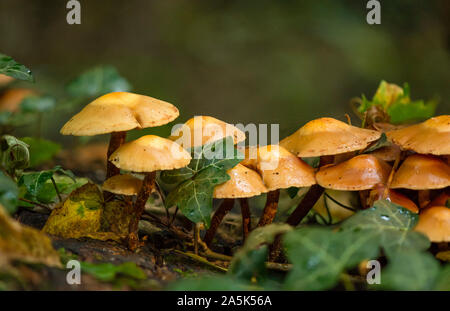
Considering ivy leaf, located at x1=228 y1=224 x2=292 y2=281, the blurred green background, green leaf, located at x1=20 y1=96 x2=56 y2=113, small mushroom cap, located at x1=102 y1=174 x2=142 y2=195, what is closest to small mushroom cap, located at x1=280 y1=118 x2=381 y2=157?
ivy leaf, located at x1=228 y1=224 x2=292 y2=281

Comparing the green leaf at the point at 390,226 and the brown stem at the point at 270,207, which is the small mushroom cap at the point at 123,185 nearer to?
the brown stem at the point at 270,207

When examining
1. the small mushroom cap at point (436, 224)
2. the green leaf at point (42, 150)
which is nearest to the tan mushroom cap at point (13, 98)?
the green leaf at point (42, 150)

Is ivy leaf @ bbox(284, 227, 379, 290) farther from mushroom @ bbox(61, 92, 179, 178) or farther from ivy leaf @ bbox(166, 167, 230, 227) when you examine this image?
mushroom @ bbox(61, 92, 179, 178)

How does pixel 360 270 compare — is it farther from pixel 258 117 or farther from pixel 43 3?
pixel 43 3

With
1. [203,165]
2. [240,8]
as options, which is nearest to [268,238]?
[203,165]

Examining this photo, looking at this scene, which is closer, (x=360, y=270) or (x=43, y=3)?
(x=360, y=270)

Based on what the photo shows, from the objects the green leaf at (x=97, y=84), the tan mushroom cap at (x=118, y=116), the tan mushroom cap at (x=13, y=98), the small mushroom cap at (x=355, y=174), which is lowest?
the tan mushroom cap at (x=13, y=98)

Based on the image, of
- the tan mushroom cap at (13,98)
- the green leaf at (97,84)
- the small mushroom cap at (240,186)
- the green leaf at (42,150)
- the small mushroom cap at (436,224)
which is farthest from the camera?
the tan mushroom cap at (13,98)
